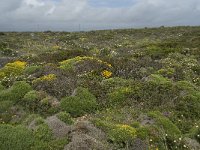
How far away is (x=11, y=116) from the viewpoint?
16.5 meters

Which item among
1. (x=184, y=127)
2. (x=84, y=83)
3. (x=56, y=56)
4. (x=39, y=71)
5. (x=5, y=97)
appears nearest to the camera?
(x=184, y=127)

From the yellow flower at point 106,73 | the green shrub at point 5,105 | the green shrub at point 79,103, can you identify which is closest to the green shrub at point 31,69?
the yellow flower at point 106,73

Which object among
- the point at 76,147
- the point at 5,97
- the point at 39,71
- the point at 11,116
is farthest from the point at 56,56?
the point at 76,147

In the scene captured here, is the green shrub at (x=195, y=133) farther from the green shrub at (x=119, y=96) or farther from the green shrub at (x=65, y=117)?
the green shrub at (x=65, y=117)

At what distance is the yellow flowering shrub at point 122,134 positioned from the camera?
13.8m

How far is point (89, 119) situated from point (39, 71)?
796cm

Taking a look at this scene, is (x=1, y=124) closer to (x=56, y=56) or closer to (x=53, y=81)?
(x=53, y=81)

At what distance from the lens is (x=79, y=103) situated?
17047 millimetres

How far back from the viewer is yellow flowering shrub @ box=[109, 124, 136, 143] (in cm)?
1376

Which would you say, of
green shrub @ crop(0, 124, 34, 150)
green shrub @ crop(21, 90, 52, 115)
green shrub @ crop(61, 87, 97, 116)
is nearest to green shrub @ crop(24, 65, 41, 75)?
green shrub @ crop(21, 90, 52, 115)

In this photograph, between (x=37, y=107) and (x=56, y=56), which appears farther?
(x=56, y=56)

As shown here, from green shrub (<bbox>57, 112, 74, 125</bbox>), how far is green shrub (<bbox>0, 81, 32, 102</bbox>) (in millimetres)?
3575

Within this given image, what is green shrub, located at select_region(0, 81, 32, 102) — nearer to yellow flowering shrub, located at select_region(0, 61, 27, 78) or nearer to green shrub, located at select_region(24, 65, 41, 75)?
green shrub, located at select_region(24, 65, 41, 75)

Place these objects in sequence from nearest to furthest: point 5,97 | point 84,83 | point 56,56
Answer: point 5,97
point 84,83
point 56,56
